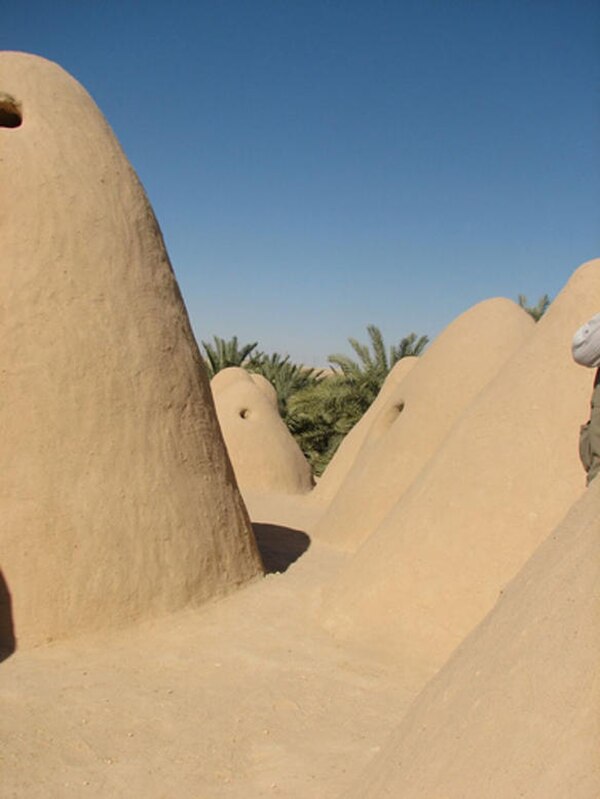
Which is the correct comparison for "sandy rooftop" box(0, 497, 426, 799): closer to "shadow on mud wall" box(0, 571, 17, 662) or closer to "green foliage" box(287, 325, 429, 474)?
"shadow on mud wall" box(0, 571, 17, 662)

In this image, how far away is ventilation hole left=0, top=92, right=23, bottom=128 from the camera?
583 centimetres

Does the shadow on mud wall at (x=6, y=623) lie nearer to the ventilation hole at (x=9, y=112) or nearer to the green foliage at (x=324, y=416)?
the ventilation hole at (x=9, y=112)

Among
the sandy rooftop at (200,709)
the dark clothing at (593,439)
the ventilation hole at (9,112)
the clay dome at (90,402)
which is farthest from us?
the ventilation hole at (9,112)

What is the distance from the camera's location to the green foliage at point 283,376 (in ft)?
64.9

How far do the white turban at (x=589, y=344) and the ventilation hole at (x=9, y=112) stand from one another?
191 inches

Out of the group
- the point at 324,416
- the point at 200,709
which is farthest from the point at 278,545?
the point at 324,416

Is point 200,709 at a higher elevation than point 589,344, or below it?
below

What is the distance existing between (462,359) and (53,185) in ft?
17.3

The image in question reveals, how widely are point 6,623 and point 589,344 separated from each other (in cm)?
420

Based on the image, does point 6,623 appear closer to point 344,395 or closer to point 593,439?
point 593,439

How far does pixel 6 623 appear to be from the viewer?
4.92m

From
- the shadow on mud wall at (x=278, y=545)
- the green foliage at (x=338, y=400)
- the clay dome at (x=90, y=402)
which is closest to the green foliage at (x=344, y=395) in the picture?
the green foliage at (x=338, y=400)

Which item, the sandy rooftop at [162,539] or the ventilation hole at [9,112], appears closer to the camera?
the sandy rooftop at [162,539]

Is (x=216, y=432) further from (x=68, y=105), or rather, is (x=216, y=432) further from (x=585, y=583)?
(x=585, y=583)
